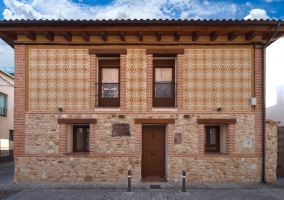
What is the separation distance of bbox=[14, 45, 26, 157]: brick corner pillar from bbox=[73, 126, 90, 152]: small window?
2.03m

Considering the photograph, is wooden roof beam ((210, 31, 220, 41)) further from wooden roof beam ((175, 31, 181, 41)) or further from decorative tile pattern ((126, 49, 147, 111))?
decorative tile pattern ((126, 49, 147, 111))

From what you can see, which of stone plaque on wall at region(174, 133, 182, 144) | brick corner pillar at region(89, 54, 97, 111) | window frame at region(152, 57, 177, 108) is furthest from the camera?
window frame at region(152, 57, 177, 108)

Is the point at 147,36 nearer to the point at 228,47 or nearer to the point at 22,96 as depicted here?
the point at 228,47

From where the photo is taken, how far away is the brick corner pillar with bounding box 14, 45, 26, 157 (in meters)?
8.02

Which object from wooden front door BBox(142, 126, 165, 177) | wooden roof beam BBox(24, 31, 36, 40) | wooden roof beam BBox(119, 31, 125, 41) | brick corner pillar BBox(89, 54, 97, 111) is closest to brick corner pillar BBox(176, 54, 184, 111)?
wooden front door BBox(142, 126, 165, 177)

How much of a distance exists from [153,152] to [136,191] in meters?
1.99

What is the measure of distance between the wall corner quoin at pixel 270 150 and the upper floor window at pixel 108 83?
21.2 feet

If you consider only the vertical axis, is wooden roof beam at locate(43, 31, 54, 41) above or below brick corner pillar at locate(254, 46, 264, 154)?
above

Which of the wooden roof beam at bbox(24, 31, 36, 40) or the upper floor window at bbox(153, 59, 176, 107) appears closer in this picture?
the wooden roof beam at bbox(24, 31, 36, 40)

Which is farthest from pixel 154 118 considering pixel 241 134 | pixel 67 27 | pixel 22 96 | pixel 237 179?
pixel 22 96

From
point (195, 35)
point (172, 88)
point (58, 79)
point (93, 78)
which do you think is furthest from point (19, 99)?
point (195, 35)

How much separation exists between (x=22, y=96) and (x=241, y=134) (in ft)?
30.3

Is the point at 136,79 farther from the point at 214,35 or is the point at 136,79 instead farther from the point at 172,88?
the point at 214,35

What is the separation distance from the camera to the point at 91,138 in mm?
8062
